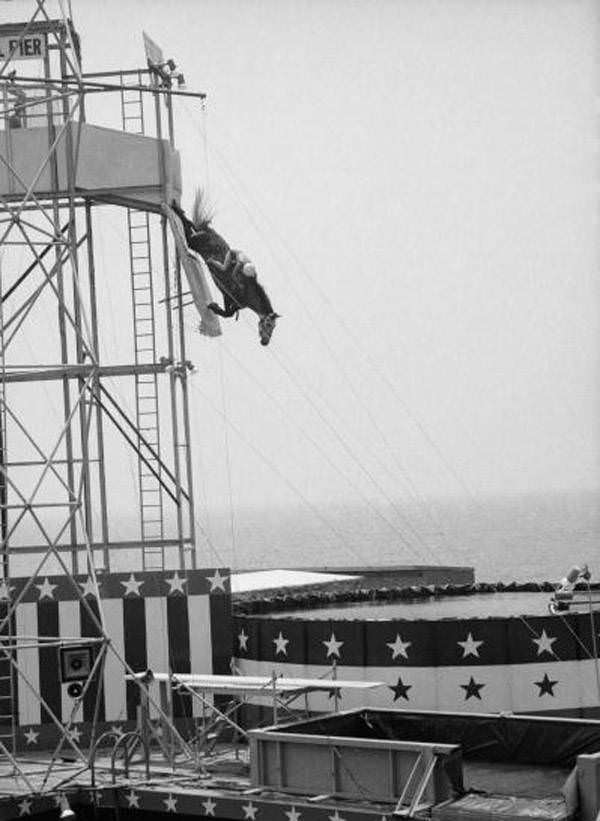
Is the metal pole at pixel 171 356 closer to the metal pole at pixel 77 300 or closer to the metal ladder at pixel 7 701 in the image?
the metal pole at pixel 77 300

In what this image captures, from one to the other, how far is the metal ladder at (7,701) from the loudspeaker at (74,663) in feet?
8.72

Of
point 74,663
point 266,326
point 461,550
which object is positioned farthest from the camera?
point 461,550

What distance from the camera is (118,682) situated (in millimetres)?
28891

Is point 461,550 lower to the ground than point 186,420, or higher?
higher

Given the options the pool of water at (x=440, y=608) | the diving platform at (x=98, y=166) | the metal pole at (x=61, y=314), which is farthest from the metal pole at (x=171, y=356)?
the pool of water at (x=440, y=608)

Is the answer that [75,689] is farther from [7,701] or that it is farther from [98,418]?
[98,418]

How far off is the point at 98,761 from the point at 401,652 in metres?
4.65

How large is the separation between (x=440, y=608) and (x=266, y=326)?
19.2ft

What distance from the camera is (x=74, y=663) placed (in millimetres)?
25750

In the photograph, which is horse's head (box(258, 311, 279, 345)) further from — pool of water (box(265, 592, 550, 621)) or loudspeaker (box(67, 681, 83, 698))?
loudspeaker (box(67, 681, 83, 698))

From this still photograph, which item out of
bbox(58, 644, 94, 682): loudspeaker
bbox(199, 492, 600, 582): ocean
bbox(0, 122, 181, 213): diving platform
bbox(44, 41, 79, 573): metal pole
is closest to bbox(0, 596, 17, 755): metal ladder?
bbox(44, 41, 79, 573): metal pole

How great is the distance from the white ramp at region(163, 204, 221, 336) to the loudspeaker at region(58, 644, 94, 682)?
9.38 meters

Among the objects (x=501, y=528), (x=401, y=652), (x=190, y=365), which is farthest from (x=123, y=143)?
(x=501, y=528)

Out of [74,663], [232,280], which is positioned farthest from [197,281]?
[74,663]
